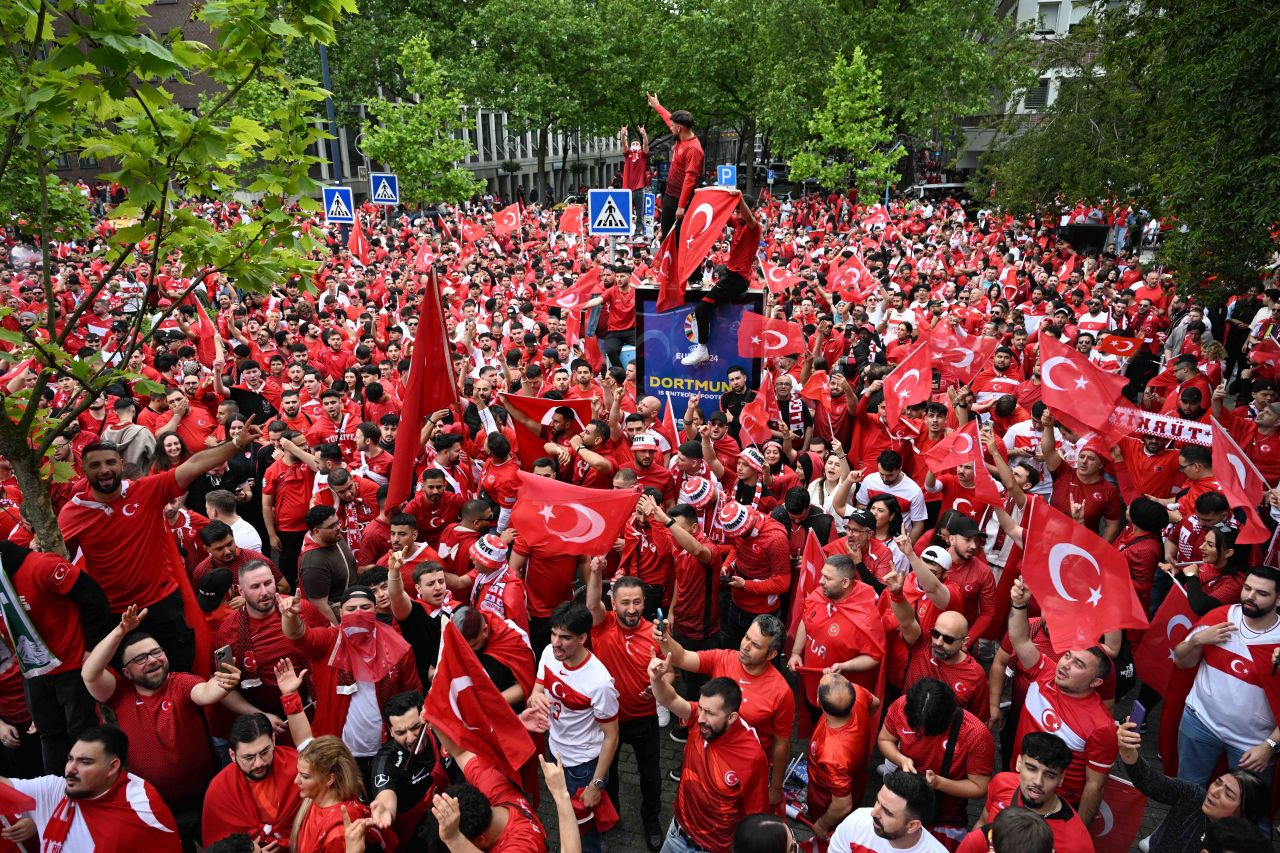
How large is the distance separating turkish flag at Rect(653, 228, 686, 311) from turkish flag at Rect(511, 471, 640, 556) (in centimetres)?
495

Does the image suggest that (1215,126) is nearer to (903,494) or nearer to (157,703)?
(903,494)

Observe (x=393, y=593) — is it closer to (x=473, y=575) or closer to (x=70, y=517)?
(x=473, y=575)

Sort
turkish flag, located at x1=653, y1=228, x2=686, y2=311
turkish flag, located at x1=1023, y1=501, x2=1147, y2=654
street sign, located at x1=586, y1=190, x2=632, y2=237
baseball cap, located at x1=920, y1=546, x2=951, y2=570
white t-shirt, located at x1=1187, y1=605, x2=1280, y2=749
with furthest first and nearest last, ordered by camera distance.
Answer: street sign, located at x1=586, y1=190, x2=632, y2=237 < turkish flag, located at x1=653, y1=228, x2=686, y2=311 < baseball cap, located at x1=920, y1=546, x2=951, y2=570 < white t-shirt, located at x1=1187, y1=605, x2=1280, y2=749 < turkish flag, located at x1=1023, y1=501, x2=1147, y2=654

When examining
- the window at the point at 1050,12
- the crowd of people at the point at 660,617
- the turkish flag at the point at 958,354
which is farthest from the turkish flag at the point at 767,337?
the window at the point at 1050,12

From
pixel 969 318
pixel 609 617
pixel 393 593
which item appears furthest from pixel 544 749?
pixel 969 318

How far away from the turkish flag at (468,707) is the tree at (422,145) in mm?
23322

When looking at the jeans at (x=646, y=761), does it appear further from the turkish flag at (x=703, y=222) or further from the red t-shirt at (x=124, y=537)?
the turkish flag at (x=703, y=222)

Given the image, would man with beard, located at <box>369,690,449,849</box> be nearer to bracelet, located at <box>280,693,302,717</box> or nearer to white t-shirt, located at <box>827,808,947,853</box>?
bracelet, located at <box>280,693,302,717</box>

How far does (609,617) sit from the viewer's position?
5695 millimetres

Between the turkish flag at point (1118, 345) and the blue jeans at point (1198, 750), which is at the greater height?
the turkish flag at point (1118, 345)

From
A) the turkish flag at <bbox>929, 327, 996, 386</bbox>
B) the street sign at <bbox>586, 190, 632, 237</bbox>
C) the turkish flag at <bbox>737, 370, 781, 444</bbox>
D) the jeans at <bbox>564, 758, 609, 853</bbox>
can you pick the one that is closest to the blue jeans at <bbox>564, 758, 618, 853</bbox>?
the jeans at <bbox>564, 758, 609, 853</bbox>

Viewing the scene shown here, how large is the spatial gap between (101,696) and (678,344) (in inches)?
297

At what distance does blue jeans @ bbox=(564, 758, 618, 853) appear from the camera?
16.6ft

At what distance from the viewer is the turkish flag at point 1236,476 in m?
5.98
